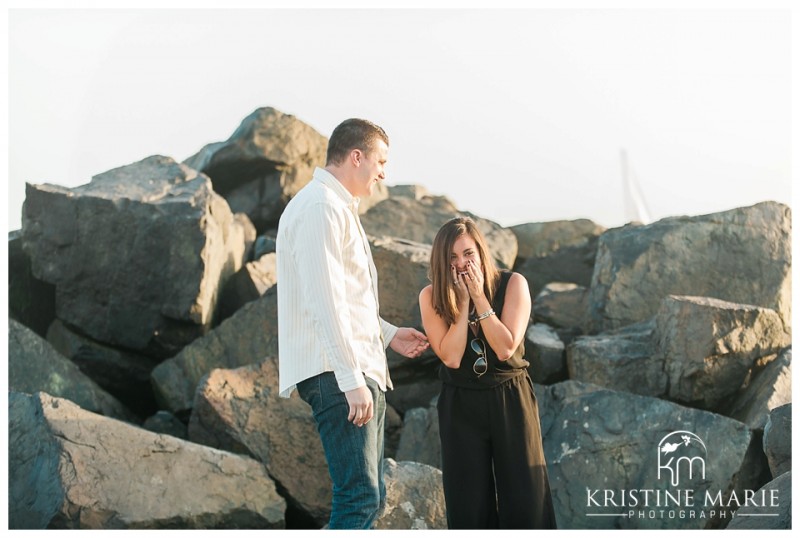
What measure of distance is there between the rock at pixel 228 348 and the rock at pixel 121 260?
1.31ft

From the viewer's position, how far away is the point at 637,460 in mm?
5641

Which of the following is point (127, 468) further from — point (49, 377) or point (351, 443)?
point (351, 443)

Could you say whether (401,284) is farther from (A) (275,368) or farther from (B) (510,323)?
(B) (510,323)

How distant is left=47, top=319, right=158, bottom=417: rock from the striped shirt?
430 cm

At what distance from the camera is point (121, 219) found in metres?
7.60

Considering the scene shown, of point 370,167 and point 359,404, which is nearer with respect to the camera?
point 359,404

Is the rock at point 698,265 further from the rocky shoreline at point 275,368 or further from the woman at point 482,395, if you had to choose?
the woman at point 482,395

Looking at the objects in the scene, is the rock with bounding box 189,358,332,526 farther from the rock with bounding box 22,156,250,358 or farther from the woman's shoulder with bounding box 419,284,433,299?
the woman's shoulder with bounding box 419,284,433,299

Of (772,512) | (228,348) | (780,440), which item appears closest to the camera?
(772,512)

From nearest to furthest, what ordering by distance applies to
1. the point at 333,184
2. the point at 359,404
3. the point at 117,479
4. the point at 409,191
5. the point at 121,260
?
the point at 359,404, the point at 333,184, the point at 117,479, the point at 121,260, the point at 409,191

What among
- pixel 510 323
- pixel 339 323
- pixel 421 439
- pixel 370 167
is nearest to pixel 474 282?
pixel 510 323

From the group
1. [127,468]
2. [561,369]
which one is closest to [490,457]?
[127,468]

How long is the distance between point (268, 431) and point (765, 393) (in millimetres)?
3153

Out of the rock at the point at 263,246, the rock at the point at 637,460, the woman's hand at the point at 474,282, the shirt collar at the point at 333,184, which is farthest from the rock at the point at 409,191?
the shirt collar at the point at 333,184
